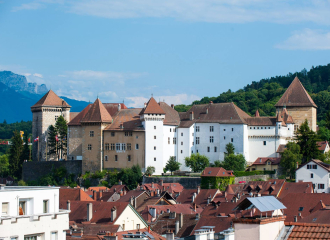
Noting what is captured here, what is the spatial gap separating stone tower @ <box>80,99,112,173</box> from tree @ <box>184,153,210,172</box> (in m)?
11.0

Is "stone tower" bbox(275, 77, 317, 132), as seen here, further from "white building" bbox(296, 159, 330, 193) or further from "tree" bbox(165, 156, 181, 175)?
"tree" bbox(165, 156, 181, 175)

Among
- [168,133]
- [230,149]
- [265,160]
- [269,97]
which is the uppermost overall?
[269,97]

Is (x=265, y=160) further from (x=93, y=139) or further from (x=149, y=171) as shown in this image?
(x=93, y=139)

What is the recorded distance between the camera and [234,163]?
82375mm

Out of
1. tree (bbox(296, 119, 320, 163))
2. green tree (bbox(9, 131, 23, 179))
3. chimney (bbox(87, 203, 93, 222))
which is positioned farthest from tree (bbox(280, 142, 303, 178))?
green tree (bbox(9, 131, 23, 179))

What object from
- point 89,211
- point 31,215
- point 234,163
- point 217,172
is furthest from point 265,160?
point 31,215

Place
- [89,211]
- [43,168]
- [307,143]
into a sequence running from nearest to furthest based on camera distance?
[89,211], [307,143], [43,168]

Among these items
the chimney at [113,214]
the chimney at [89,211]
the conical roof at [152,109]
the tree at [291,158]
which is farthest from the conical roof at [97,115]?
the chimney at [113,214]

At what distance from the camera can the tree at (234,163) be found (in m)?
82.4

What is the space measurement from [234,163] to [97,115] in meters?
18.4

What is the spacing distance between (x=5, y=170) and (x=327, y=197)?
74989 millimetres

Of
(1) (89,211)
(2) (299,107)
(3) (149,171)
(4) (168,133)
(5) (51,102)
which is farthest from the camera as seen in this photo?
(5) (51,102)

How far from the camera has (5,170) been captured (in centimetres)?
11769

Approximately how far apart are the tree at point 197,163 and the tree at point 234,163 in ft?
9.30
